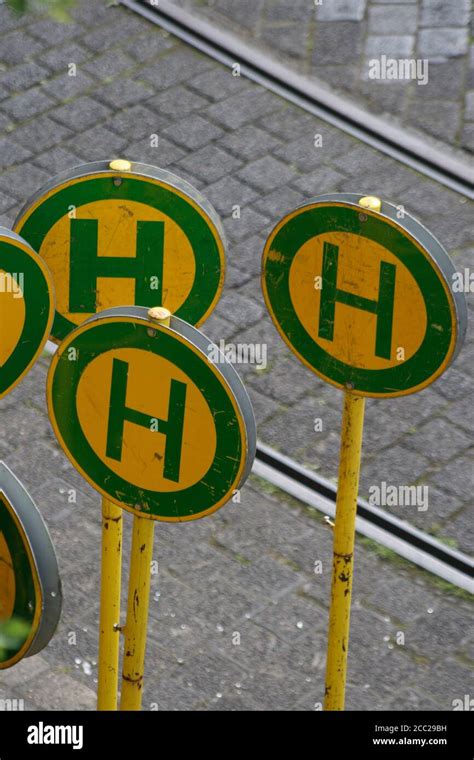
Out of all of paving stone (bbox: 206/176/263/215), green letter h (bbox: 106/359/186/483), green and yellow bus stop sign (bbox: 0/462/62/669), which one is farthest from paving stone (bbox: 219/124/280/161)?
green and yellow bus stop sign (bbox: 0/462/62/669)

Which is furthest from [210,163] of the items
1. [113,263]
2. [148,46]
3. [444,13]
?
[113,263]

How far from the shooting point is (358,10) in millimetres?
9219

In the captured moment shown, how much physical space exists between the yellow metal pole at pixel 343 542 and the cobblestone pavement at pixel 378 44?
4.51 m

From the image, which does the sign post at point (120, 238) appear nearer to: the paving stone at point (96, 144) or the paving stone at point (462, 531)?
the paving stone at point (462, 531)

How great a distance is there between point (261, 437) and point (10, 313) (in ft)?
9.80

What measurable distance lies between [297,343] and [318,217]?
0.45 metres

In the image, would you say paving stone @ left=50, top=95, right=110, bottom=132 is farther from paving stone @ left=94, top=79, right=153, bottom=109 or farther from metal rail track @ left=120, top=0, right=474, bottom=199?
metal rail track @ left=120, top=0, right=474, bottom=199

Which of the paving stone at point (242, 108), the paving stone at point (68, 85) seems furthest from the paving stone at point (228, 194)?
the paving stone at point (68, 85)

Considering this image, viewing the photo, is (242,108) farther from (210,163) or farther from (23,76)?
(23,76)

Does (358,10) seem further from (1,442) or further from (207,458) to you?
(207,458)

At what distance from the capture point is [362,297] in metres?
3.77

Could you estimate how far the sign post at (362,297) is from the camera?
3.69m

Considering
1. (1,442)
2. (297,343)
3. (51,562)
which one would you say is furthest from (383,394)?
(1,442)

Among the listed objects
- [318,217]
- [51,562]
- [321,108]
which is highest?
[321,108]
